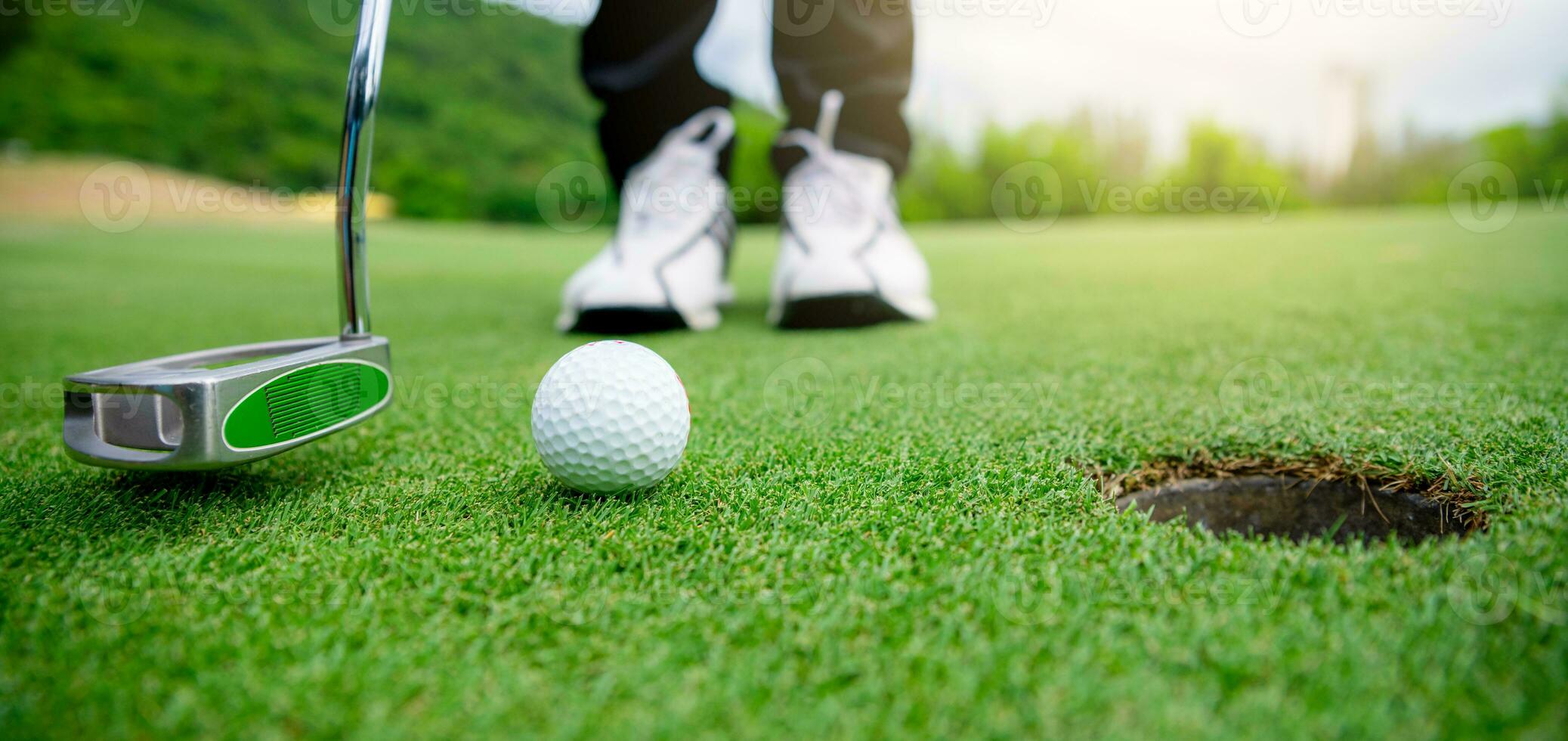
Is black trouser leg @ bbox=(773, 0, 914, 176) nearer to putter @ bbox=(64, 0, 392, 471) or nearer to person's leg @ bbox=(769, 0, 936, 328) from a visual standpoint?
person's leg @ bbox=(769, 0, 936, 328)

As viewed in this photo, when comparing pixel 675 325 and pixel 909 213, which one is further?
pixel 909 213

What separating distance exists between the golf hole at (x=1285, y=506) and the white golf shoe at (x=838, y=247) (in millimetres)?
1210

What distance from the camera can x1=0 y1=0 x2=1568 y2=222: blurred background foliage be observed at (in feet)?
64.2

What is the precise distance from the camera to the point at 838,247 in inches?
90.4

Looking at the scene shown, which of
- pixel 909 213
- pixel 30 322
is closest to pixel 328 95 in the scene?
pixel 909 213

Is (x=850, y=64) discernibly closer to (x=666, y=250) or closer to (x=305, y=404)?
(x=666, y=250)

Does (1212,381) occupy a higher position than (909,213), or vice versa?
(909,213)

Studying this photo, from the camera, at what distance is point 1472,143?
57.8 ft

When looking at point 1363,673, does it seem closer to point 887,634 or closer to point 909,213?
point 887,634

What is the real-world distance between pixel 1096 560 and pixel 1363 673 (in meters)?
0.25

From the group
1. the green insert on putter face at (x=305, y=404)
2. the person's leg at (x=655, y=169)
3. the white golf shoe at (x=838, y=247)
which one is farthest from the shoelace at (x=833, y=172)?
the green insert on putter face at (x=305, y=404)

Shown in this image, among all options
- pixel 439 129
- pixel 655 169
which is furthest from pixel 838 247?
pixel 439 129

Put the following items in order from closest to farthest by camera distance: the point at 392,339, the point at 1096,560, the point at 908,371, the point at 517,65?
1. the point at 1096,560
2. the point at 908,371
3. the point at 392,339
4. the point at 517,65

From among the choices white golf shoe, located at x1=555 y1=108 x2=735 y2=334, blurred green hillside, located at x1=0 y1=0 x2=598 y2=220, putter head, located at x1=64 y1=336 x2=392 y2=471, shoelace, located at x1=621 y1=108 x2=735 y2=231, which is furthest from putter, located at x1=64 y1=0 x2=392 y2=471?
blurred green hillside, located at x1=0 y1=0 x2=598 y2=220
